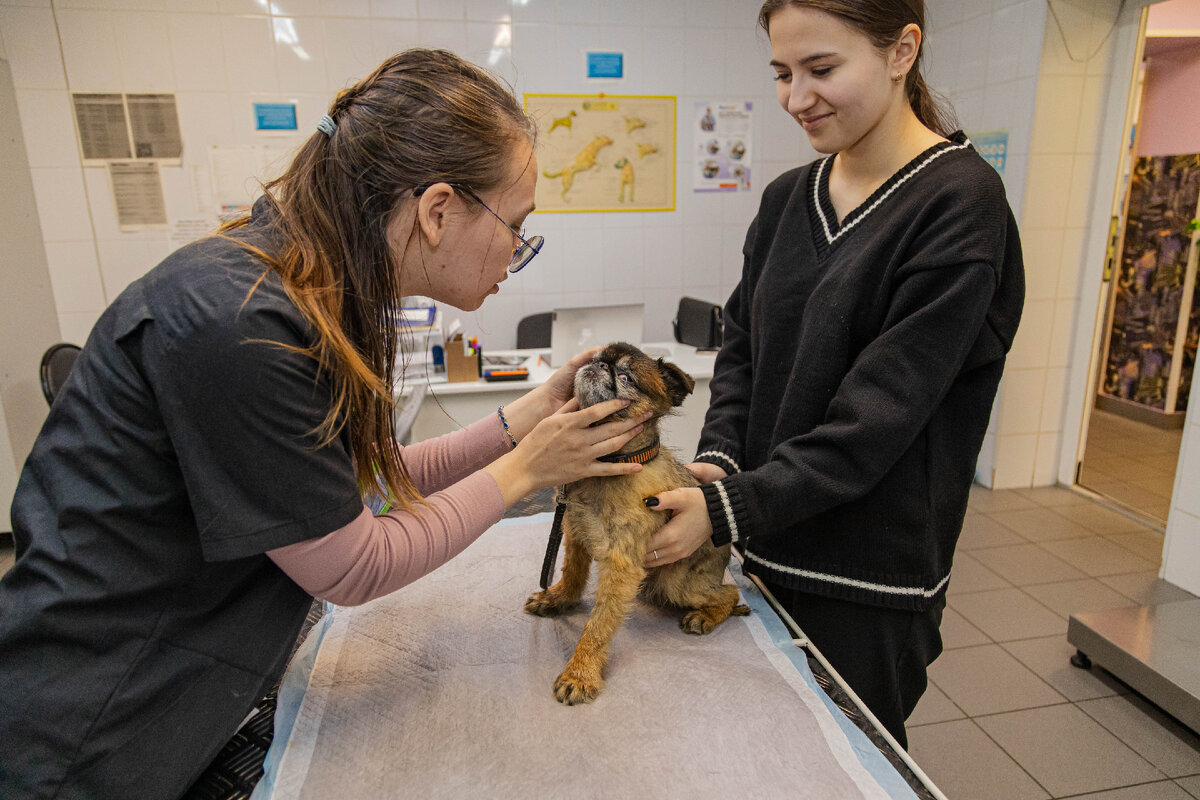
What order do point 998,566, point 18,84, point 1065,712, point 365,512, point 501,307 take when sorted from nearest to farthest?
point 365,512 → point 1065,712 → point 998,566 → point 18,84 → point 501,307

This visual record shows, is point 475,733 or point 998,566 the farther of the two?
point 998,566

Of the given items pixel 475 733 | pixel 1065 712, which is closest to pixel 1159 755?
pixel 1065 712

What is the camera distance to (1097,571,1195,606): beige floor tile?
3.11m

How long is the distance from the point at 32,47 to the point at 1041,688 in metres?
5.91

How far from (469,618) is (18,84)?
4647mm

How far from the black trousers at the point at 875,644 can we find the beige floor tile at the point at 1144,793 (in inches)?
53.8

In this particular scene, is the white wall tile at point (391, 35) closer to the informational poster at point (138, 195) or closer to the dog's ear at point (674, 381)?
the informational poster at point (138, 195)

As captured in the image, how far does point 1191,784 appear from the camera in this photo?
7.07 ft

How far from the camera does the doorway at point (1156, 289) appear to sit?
4.61 meters

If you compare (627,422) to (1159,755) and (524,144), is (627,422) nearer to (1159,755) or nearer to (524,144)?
(524,144)

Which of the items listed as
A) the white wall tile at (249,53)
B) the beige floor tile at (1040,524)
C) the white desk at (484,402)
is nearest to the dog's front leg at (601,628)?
the white desk at (484,402)

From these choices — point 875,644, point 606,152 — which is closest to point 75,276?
point 606,152

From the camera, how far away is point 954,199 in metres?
1.09

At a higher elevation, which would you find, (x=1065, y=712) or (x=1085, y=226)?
(x=1085, y=226)
